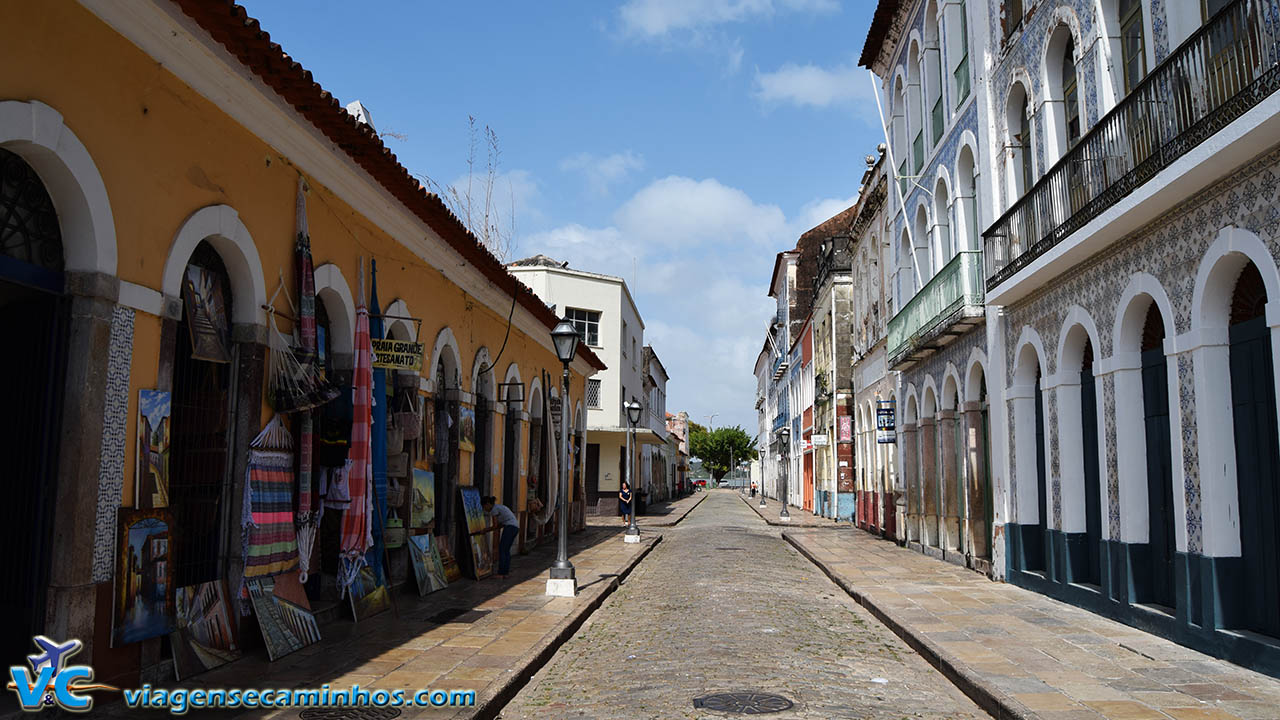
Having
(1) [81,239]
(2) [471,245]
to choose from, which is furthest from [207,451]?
(2) [471,245]

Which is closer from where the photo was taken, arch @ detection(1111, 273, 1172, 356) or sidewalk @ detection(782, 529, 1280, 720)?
sidewalk @ detection(782, 529, 1280, 720)

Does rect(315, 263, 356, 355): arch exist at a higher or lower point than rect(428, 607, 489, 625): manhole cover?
higher

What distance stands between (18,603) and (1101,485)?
1010 centimetres

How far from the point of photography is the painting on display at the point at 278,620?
7445 mm

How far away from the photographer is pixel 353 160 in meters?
9.26

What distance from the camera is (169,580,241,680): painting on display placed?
6582 mm

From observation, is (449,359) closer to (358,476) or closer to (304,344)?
(358,476)

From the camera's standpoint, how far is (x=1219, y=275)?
8.16 m

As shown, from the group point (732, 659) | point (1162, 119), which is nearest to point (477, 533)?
point (732, 659)

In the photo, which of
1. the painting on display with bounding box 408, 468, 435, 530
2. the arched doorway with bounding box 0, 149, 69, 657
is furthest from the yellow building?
the painting on display with bounding box 408, 468, 435, 530

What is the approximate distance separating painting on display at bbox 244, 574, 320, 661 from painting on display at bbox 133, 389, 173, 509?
4.58ft

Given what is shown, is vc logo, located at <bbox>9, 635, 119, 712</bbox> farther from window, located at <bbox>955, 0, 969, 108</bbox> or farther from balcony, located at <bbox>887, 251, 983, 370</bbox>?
window, located at <bbox>955, 0, 969, 108</bbox>

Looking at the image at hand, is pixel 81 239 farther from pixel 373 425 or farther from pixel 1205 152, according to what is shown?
pixel 1205 152

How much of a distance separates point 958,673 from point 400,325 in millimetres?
7083
